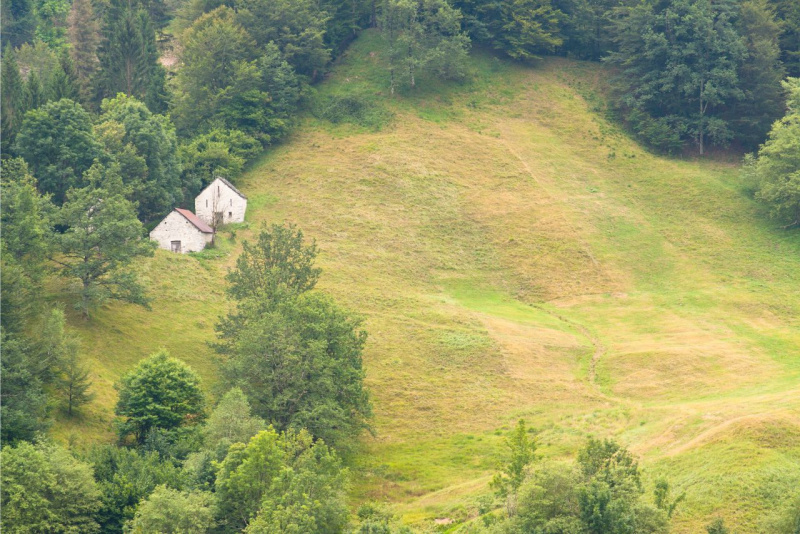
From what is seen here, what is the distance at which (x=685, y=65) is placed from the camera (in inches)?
4070

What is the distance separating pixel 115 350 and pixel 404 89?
52.4 meters

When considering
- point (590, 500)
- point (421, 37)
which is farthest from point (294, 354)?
point (421, 37)

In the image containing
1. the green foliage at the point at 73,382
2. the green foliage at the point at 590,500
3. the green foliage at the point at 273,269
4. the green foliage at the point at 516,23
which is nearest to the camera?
the green foliage at the point at 590,500

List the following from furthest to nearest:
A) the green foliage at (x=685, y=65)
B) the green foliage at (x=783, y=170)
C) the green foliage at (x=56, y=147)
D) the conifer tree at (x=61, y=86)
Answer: the green foliage at (x=685, y=65), the green foliage at (x=783, y=170), the conifer tree at (x=61, y=86), the green foliage at (x=56, y=147)

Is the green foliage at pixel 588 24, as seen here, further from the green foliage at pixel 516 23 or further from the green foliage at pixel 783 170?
the green foliage at pixel 783 170

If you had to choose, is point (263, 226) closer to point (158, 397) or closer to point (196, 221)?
point (196, 221)

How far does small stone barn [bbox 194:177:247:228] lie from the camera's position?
8850 cm

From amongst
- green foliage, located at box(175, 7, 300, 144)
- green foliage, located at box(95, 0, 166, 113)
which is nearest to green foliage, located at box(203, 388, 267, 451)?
green foliage, located at box(175, 7, 300, 144)

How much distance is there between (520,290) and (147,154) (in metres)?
33.6

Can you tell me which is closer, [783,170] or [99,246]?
[99,246]

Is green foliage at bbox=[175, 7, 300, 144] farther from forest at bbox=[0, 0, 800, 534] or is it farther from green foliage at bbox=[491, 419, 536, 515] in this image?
green foliage at bbox=[491, 419, 536, 515]

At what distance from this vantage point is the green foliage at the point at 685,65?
4028 inches

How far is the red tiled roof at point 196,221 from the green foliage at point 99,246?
1272cm

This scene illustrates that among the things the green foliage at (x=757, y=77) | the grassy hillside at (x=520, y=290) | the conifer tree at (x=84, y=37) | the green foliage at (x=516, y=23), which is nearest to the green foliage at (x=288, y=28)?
the grassy hillside at (x=520, y=290)
